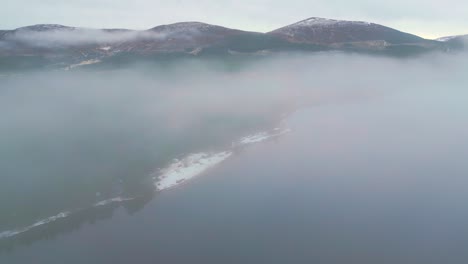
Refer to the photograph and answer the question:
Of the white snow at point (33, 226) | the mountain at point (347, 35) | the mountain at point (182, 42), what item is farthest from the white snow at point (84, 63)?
the white snow at point (33, 226)

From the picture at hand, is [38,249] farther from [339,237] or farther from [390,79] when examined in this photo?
[390,79]

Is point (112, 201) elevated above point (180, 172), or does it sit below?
below

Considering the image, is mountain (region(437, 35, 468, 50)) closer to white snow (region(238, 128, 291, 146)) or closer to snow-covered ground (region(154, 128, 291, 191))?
white snow (region(238, 128, 291, 146))

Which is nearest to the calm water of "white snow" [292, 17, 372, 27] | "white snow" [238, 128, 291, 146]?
"white snow" [238, 128, 291, 146]

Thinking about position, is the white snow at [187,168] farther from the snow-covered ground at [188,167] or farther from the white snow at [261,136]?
the white snow at [261,136]

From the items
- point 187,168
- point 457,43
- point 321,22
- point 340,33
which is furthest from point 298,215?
point 457,43

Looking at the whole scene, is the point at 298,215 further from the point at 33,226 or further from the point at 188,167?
the point at 33,226

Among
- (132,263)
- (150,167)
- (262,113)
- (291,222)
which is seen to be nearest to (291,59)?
(262,113)
